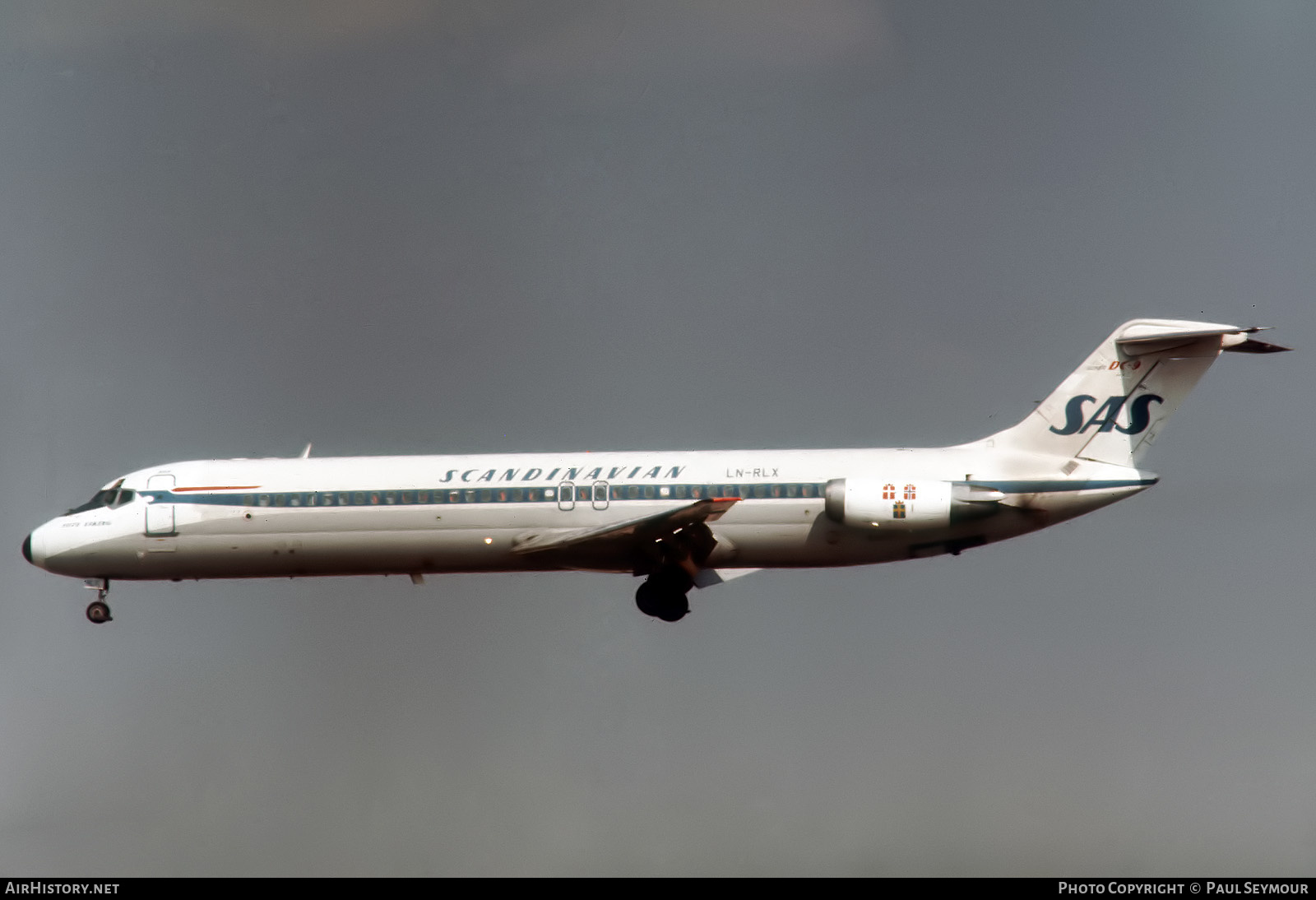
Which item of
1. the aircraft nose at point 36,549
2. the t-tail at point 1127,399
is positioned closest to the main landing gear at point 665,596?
the t-tail at point 1127,399

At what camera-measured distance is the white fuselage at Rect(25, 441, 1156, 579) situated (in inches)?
1665

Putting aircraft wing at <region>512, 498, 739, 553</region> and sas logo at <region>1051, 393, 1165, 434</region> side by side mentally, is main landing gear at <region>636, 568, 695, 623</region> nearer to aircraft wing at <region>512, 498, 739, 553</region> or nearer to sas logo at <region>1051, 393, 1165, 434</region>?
aircraft wing at <region>512, 498, 739, 553</region>

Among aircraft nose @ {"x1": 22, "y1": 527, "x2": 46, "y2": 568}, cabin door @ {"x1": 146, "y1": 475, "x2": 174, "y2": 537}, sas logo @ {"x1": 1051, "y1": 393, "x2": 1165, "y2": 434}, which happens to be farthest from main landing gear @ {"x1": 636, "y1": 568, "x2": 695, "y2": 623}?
aircraft nose @ {"x1": 22, "y1": 527, "x2": 46, "y2": 568}

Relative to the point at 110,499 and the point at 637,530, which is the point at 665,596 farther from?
the point at 110,499

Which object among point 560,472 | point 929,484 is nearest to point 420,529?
point 560,472

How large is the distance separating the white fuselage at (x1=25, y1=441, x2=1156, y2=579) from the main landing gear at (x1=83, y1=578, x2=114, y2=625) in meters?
0.23

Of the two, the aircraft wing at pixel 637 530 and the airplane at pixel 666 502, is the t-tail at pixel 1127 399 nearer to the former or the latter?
the airplane at pixel 666 502

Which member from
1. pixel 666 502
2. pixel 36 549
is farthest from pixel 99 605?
pixel 666 502

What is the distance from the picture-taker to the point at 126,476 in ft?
150
